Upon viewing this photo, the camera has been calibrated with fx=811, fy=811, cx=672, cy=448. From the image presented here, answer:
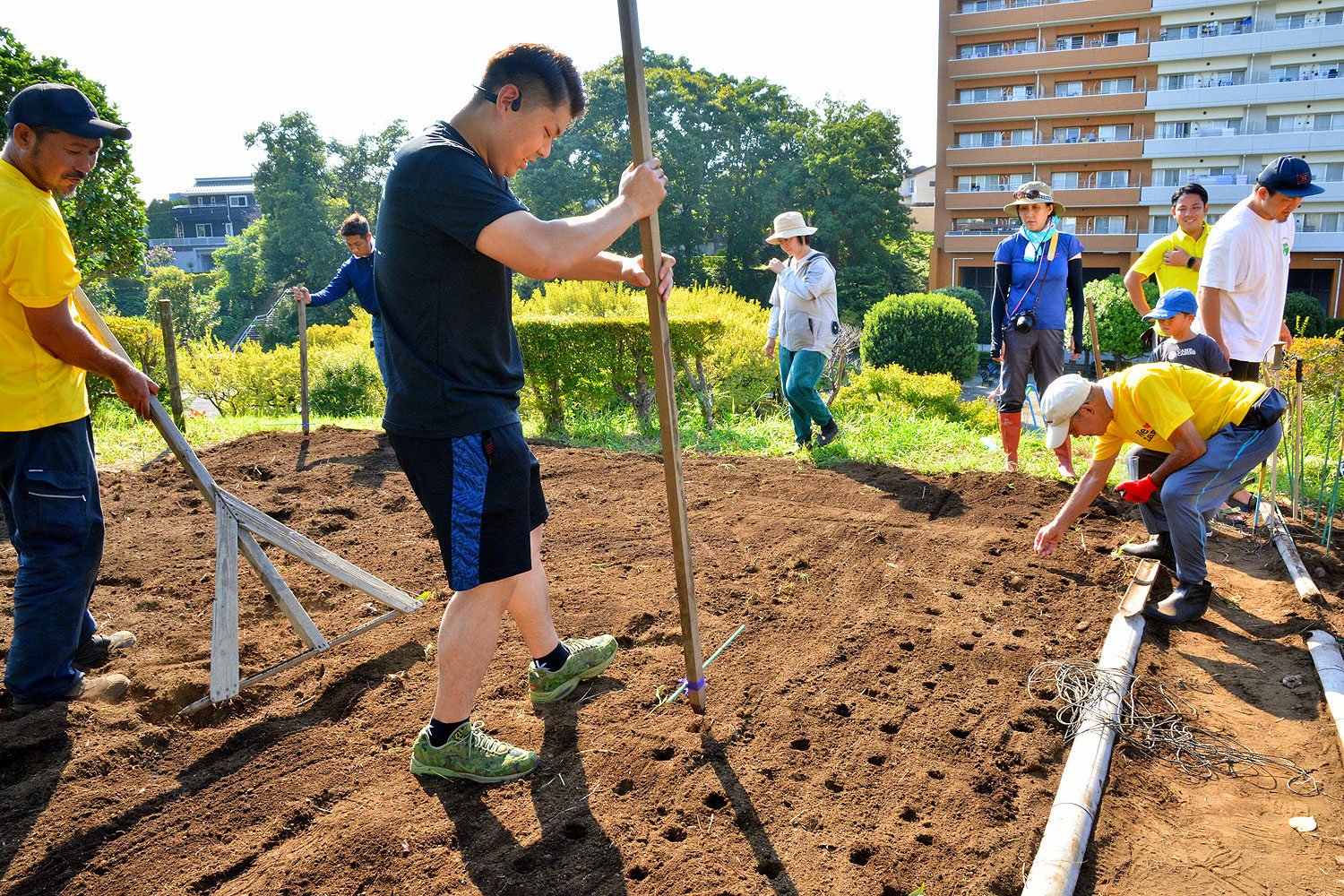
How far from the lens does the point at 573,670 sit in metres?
2.98

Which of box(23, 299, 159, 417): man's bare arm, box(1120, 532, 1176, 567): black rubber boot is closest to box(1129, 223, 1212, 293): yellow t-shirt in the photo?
box(1120, 532, 1176, 567): black rubber boot

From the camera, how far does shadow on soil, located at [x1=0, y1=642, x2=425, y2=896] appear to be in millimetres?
2213

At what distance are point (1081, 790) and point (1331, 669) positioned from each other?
58.7 inches

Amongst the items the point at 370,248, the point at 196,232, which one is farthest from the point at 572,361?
the point at 196,232

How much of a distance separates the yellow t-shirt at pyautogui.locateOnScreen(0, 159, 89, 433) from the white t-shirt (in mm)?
5175

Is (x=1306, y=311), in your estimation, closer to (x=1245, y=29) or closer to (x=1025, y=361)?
(x=1245, y=29)

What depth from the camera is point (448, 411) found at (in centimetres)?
226

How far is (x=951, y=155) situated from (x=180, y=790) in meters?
39.1

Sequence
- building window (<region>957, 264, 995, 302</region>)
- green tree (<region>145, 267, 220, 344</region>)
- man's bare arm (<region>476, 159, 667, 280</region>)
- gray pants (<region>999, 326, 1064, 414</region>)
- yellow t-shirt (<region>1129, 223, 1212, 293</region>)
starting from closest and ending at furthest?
man's bare arm (<region>476, 159, 667, 280</region>) → yellow t-shirt (<region>1129, 223, 1212, 293</region>) → gray pants (<region>999, 326, 1064, 414</region>) → green tree (<region>145, 267, 220, 344</region>) → building window (<region>957, 264, 995, 302</region>)

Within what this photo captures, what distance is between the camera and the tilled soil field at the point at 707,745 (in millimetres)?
2221

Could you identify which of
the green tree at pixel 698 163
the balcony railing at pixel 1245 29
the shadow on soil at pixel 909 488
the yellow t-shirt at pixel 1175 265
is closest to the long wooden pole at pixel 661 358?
the shadow on soil at pixel 909 488

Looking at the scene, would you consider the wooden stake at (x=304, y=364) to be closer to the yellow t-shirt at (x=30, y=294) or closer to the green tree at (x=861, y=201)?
the yellow t-shirt at (x=30, y=294)

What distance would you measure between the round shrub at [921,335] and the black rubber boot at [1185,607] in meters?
15.2

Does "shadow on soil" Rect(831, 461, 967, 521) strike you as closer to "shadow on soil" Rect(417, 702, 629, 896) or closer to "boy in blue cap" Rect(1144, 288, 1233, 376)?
"boy in blue cap" Rect(1144, 288, 1233, 376)
